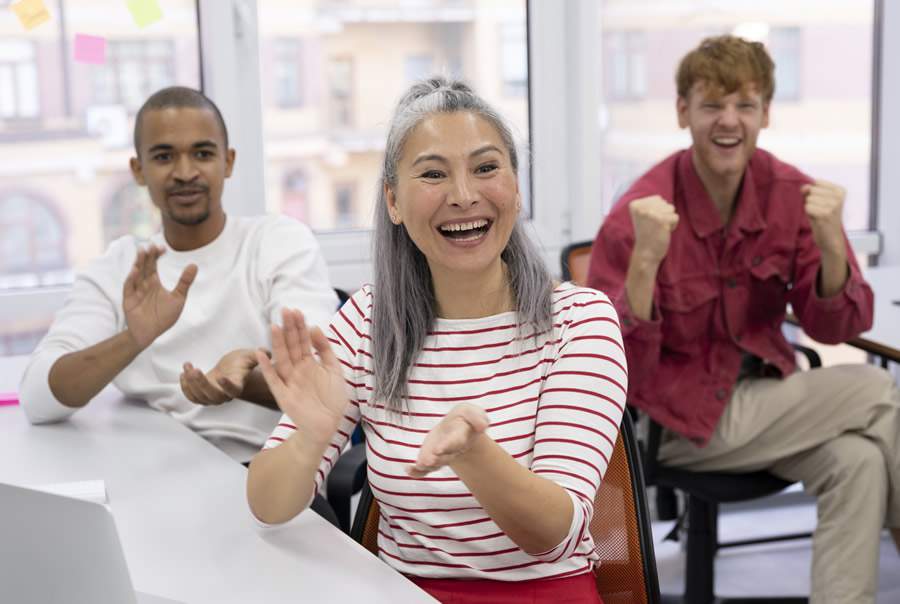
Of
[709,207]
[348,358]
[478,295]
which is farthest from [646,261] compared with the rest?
[348,358]

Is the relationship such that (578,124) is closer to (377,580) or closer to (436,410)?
(436,410)

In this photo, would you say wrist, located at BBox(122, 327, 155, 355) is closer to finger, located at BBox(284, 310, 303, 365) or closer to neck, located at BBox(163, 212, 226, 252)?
neck, located at BBox(163, 212, 226, 252)

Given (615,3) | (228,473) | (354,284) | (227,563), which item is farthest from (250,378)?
(615,3)

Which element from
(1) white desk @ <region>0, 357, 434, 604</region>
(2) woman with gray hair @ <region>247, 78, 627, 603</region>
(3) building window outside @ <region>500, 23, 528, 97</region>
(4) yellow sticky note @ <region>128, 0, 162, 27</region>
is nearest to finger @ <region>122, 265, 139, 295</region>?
(1) white desk @ <region>0, 357, 434, 604</region>

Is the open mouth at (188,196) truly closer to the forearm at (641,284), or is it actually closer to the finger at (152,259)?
the finger at (152,259)

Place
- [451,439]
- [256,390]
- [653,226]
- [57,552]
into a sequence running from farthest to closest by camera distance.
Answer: [653,226] → [256,390] → [451,439] → [57,552]

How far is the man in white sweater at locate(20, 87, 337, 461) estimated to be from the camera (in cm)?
201

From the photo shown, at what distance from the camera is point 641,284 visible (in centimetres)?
210

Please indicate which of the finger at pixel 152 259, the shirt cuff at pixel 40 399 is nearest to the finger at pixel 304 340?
the finger at pixel 152 259

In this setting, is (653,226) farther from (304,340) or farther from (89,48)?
(89,48)

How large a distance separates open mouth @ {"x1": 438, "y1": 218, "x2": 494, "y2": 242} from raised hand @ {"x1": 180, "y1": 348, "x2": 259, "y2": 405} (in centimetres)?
53

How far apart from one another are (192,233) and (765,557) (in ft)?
5.97

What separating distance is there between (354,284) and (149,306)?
1296 mm

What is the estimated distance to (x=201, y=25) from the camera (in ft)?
9.72
